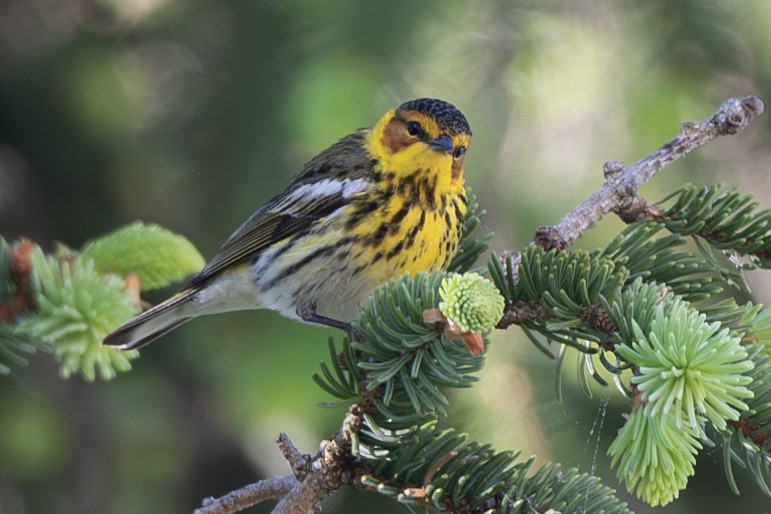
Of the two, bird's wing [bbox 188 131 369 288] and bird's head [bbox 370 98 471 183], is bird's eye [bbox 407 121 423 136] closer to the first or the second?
bird's head [bbox 370 98 471 183]

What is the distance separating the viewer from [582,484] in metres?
1.73

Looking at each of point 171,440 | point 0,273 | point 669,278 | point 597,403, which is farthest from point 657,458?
point 171,440

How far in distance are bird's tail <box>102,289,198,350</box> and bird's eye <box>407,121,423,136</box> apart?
2.85ft

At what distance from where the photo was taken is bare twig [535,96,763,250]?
→ 223 cm

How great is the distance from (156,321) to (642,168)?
1650 mm

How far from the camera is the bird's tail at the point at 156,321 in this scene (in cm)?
300

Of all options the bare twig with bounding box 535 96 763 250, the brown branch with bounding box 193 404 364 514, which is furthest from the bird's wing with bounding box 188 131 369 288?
the brown branch with bounding box 193 404 364 514

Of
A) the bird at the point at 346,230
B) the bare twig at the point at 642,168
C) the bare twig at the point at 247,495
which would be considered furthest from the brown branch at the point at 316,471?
the bird at the point at 346,230

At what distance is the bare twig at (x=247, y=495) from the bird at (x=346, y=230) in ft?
2.58

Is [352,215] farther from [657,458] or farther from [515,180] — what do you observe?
[657,458]

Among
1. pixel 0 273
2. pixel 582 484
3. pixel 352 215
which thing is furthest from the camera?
pixel 352 215

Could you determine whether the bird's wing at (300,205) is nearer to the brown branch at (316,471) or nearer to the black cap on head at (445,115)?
the black cap on head at (445,115)

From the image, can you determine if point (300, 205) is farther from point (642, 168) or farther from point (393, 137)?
point (642, 168)

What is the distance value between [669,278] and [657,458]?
762mm
